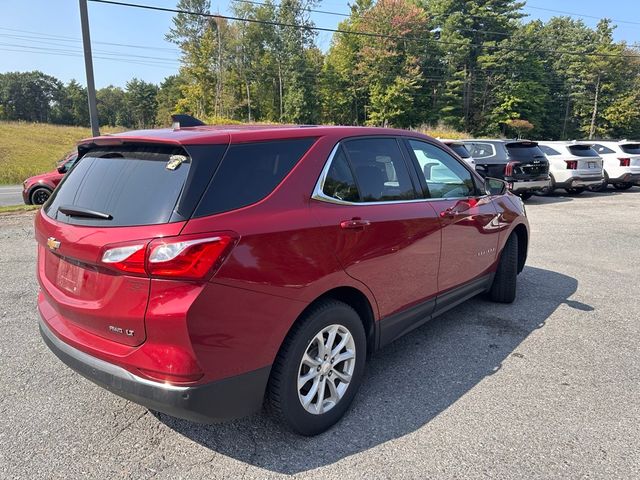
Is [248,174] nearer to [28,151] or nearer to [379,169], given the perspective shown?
[379,169]

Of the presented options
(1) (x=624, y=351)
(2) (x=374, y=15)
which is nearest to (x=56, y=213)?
(1) (x=624, y=351)

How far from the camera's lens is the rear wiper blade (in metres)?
2.14

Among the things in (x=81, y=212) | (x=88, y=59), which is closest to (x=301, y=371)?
(x=81, y=212)

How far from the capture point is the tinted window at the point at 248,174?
2.03 metres

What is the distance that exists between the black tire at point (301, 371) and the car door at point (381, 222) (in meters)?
0.26

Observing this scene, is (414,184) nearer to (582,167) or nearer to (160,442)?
(160,442)

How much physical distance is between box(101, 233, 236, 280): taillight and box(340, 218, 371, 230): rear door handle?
798 mm

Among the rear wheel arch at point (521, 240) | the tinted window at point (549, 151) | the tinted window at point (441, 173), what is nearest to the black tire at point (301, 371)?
the tinted window at point (441, 173)

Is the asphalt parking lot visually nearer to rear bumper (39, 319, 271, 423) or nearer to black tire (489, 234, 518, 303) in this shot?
black tire (489, 234, 518, 303)

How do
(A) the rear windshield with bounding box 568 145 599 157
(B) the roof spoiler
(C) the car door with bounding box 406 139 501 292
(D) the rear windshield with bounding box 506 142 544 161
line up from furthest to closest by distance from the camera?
(A) the rear windshield with bounding box 568 145 599 157 → (D) the rear windshield with bounding box 506 142 544 161 → (C) the car door with bounding box 406 139 501 292 → (B) the roof spoiler

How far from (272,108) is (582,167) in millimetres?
50569

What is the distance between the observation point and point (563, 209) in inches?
472

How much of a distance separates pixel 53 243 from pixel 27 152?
124ft

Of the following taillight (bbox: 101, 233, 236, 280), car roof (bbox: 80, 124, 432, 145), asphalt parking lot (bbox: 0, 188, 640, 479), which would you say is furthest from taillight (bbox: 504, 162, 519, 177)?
taillight (bbox: 101, 233, 236, 280)
